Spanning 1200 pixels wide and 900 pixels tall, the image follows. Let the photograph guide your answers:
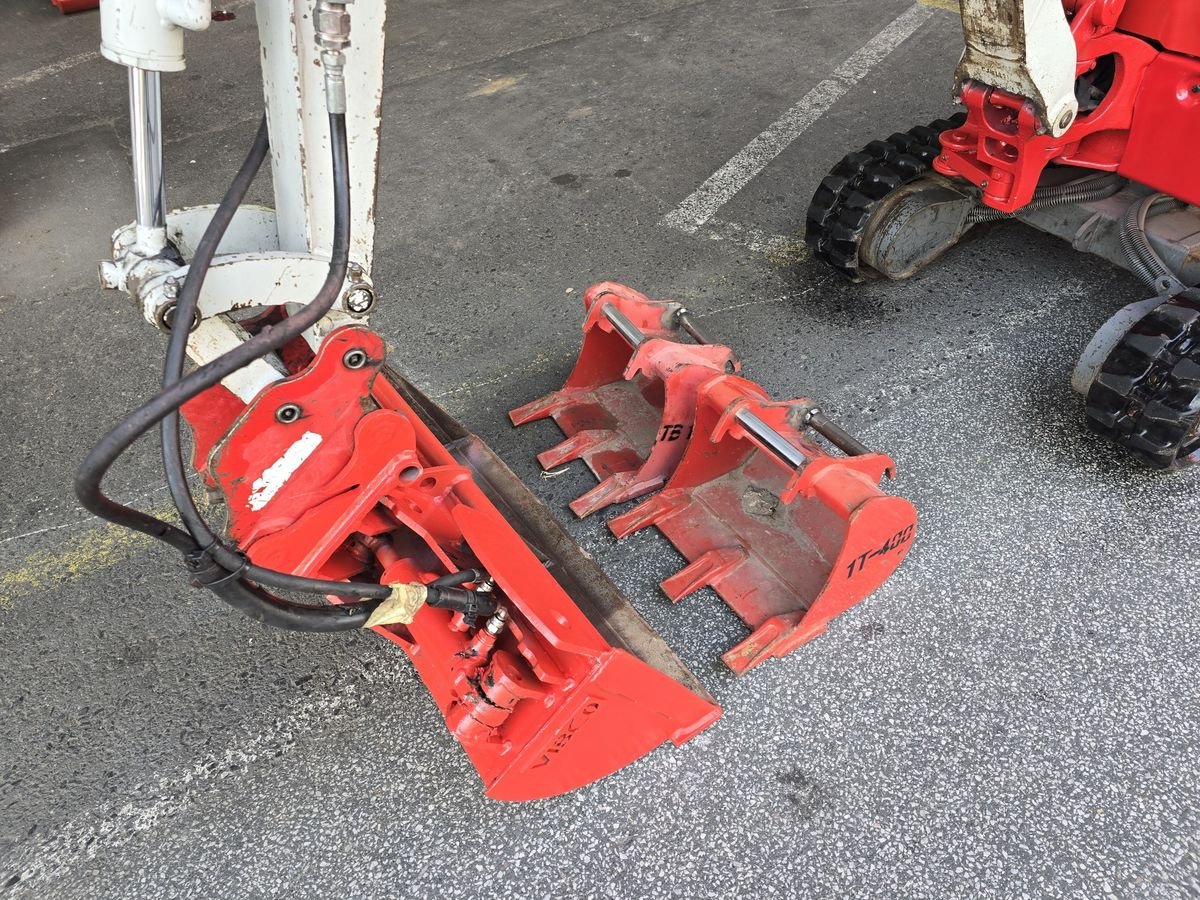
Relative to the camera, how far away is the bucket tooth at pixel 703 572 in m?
2.69

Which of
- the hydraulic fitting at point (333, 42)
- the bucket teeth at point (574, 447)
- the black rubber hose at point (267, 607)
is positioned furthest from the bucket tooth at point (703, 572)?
the hydraulic fitting at point (333, 42)

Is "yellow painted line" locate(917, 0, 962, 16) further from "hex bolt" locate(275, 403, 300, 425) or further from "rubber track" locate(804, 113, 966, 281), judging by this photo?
"hex bolt" locate(275, 403, 300, 425)

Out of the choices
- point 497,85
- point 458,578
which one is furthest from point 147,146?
point 497,85

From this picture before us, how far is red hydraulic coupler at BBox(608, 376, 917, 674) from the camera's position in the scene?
238cm

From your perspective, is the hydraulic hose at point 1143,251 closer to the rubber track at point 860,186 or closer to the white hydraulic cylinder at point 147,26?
the rubber track at point 860,186

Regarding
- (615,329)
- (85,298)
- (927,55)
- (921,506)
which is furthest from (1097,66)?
(85,298)

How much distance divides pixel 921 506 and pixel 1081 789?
104 centimetres

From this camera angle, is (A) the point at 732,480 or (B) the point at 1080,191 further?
(B) the point at 1080,191

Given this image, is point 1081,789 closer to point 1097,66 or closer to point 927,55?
point 1097,66

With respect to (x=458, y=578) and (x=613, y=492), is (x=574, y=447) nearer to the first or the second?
(x=613, y=492)

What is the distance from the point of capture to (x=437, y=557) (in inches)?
84.8

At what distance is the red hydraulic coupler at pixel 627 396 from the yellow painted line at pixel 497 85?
11.5ft

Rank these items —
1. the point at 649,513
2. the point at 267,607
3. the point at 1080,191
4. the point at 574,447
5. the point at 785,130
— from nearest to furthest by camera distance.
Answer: the point at 267,607 → the point at 649,513 → the point at 574,447 → the point at 1080,191 → the point at 785,130

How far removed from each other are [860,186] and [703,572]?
2.04 m
